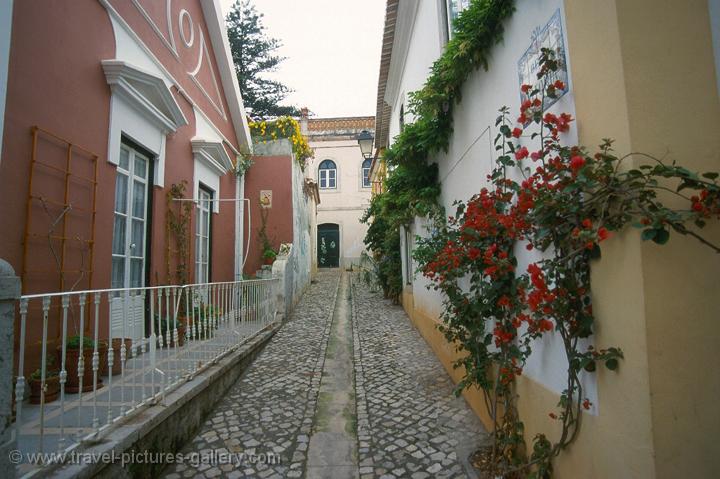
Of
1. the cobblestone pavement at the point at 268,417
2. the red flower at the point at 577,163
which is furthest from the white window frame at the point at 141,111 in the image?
the red flower at the point at 577,163

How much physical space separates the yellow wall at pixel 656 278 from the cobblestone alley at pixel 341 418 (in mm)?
1540

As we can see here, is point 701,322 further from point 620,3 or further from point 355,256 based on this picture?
point 355,256

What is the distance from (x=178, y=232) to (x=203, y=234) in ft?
4.48

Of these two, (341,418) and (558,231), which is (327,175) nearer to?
(341,418)

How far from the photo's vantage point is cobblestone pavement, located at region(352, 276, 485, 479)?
3.01m

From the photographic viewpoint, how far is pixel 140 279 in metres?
5.27

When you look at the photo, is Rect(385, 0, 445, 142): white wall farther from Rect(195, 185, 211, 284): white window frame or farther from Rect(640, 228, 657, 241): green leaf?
Rect(195, 185, 211, 284): white window frame

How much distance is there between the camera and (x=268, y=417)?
151 inches

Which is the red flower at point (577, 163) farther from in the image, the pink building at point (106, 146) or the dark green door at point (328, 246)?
the dark green door at point (328, 246)

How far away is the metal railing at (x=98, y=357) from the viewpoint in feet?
7.51

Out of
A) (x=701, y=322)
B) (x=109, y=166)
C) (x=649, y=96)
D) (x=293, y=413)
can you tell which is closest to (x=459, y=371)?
(x=293, y=413)

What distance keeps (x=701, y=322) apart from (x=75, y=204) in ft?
15.8

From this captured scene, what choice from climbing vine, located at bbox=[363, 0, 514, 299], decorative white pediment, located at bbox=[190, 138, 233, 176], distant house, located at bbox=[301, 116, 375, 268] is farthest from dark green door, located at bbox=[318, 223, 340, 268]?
climbing vine, located at bbox=[363, 0, 514, 299]

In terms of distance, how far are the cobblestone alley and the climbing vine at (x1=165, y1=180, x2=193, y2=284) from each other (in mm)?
1865
